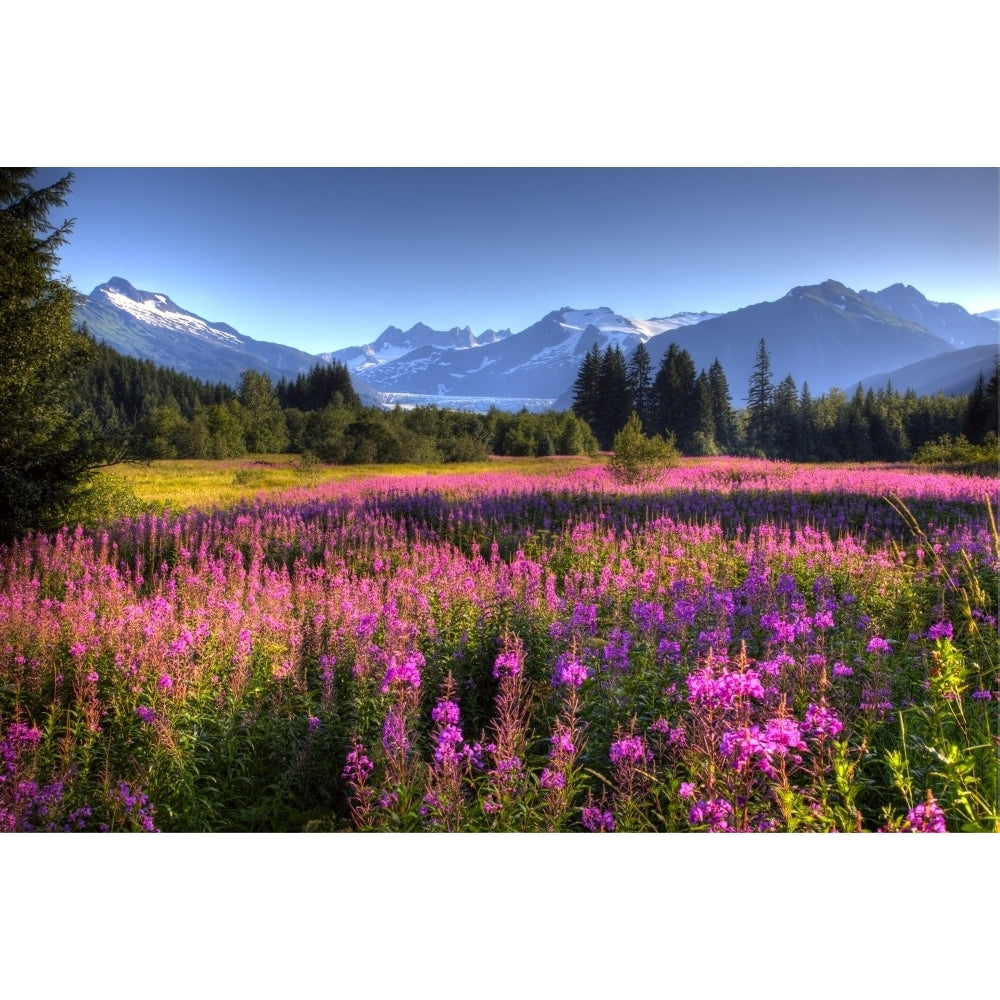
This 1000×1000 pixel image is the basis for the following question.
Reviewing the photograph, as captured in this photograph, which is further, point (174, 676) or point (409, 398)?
point (409, 398)

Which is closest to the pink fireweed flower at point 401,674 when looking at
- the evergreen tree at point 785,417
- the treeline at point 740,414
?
the treeline at point 740,414

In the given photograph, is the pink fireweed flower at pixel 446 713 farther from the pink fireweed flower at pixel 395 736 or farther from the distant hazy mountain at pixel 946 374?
the distant hazy mountain at pixel 946 374

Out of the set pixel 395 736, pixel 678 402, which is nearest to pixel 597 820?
pixel 395 736

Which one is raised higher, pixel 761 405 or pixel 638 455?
pixel 761 405

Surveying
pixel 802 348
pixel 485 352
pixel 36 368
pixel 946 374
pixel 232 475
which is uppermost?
pixel 802 348

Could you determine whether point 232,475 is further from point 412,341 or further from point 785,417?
point 785,417

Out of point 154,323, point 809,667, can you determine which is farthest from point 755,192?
point 154,323
